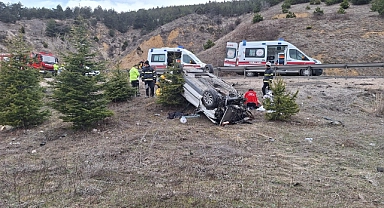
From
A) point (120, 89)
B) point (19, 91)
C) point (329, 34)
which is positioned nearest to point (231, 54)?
point (329, 34)

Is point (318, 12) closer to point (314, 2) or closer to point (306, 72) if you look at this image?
point (314, 2)

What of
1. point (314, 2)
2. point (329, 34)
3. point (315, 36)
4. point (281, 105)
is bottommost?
point (281, 105)

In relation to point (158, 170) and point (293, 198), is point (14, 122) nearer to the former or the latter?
point (158, 170)

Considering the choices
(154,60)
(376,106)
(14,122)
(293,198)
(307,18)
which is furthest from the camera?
(307,18)

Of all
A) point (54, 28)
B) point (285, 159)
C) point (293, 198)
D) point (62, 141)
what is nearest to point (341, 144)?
point (285, 159)

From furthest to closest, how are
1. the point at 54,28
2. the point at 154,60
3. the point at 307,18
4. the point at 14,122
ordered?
the point at 54,28
the point at 307,18
the point at 154,60
the point at 14,122

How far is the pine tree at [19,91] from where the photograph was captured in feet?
32.9

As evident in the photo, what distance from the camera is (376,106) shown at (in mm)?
12289

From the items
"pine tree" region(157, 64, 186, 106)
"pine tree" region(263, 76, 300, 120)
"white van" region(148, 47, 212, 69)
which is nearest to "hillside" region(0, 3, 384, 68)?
"white van" region(148, 47, 212, 69)

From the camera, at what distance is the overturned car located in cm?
996

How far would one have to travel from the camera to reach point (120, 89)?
1325 centimetres

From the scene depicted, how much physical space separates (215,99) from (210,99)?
0.21 m

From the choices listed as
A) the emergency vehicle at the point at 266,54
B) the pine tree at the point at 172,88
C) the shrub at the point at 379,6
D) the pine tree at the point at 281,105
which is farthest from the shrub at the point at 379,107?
the shrub at the point at 379,6

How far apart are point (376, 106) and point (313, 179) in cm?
825
